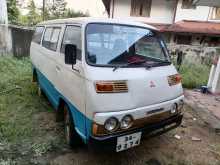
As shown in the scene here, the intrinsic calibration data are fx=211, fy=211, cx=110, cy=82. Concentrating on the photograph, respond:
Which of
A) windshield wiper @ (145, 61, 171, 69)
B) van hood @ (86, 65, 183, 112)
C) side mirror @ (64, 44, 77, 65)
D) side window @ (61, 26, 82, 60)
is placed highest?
side window @ (61, 26, 82, 60)

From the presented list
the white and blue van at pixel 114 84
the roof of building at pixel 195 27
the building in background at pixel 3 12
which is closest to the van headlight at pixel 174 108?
the white and blue van at pixel 114 84

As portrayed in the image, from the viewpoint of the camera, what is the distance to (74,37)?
317cm

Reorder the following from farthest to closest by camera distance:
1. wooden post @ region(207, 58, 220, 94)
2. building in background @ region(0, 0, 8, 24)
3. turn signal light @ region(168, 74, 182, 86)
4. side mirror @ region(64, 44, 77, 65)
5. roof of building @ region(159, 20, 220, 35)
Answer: roof of building @ region(159, 20, 220, 35) → building in background @ region(0, 0, 8, 24) → wooden post @ region(207, 58, 220, 94) → turn signal light @ region(168, 74, 182, 86) → side mirror @ region(64, 44, 77, 65)

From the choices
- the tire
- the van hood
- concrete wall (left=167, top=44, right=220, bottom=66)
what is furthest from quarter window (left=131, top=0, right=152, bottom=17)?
the tire

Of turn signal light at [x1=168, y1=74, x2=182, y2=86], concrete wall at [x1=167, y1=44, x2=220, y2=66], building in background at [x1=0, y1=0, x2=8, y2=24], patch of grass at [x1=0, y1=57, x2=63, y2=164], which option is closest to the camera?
turn signal light at [x1=168, y1=74, x2=182, y2=86]

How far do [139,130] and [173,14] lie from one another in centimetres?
1658

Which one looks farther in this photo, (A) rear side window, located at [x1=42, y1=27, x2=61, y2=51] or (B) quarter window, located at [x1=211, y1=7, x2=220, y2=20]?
(B) quarter window, located at [x1=211, y1=7, x2=220, y2=20]

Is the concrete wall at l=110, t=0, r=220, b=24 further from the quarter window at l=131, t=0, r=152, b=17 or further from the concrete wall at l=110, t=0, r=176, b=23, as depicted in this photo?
the quarter window at l=131, t=0, r=152, b=17

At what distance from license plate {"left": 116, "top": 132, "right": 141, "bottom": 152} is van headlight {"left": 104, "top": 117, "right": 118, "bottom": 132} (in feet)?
0.47

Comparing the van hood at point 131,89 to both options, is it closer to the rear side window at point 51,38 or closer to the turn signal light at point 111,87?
the turn signal light at point 111,87

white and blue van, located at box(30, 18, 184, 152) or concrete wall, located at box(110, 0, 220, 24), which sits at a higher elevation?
concrete wall, located at box(110, 0, 220, 24)

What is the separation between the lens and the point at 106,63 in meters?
2.76

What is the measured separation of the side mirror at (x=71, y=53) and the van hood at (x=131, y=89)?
0.30 metres

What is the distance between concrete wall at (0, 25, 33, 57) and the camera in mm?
9234
